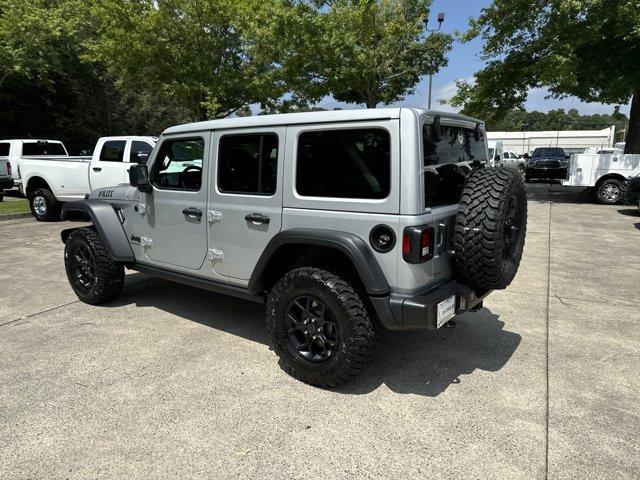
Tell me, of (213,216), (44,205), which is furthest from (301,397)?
(44,205)

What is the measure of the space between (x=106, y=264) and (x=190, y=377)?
6.29 feet

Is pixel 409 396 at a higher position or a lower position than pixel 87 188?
lower

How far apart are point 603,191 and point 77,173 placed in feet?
46.6

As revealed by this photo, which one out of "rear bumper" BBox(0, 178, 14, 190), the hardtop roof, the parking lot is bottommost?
the parking lot

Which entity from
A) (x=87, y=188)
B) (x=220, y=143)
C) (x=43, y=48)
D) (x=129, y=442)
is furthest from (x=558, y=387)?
(x=43, y=48)

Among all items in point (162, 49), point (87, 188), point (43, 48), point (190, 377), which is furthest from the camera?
point (43, 48)

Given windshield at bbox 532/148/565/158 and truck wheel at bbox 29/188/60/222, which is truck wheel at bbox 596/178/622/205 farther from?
truck wheel at bbox 29/188/60/222

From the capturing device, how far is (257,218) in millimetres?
3434

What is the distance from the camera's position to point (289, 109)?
18422 millimetres

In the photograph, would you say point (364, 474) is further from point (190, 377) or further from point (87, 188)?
point (87, 188)

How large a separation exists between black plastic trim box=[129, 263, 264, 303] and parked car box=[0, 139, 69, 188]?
1081 centimetres

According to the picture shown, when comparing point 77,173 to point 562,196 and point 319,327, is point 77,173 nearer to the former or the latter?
point 319,327

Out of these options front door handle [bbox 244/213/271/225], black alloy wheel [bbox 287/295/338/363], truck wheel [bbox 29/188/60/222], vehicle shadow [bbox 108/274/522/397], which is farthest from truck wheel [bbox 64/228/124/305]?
truck wheel [bbox 29/188/60/222]

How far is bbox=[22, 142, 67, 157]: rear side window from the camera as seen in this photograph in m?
14.0
